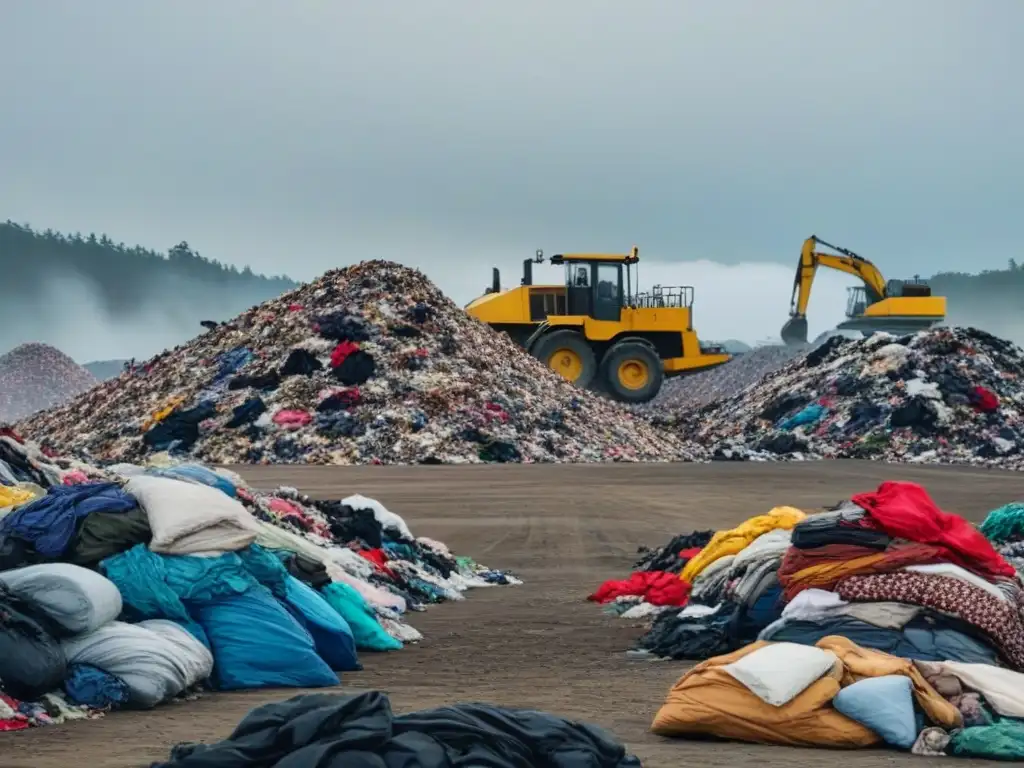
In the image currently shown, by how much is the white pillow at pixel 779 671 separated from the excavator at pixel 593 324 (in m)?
27.2

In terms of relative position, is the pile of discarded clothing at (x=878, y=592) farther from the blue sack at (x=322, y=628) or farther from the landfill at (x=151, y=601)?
the landfill at (x=151, y=601)

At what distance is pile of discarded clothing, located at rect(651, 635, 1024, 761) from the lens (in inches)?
227

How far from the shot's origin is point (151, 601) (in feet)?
23.6

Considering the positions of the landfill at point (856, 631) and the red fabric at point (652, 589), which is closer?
the landfill at point (856, 631)

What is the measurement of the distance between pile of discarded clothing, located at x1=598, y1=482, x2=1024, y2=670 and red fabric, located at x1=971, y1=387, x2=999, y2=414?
21.2m

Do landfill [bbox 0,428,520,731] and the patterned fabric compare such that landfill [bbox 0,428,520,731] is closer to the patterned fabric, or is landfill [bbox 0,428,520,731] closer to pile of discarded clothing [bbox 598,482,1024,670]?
pile of discarded clothing [bbox 598,482,1024,670]

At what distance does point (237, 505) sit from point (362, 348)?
19.5 metres

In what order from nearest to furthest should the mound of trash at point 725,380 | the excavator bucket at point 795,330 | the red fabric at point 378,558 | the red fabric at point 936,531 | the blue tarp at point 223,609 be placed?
the blue tarp at point 223,609 → the red fabric at point 936,531 → the red fabric at point 378,558 → the mound of trash at point 725,380 → the excavator bucket at point 795,330

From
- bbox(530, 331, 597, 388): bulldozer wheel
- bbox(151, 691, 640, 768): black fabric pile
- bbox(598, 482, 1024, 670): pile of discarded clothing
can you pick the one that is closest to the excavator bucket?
bbox(530, 331, 597, 388): bulldozer wheel

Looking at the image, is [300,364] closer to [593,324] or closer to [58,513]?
[593,324]

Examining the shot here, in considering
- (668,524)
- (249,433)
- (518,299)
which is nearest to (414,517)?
(668,524)

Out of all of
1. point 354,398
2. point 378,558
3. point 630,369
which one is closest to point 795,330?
point 630,369

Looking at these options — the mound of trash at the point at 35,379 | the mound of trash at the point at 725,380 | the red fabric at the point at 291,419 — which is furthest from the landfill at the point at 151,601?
the mound of trash at the point at 35,379

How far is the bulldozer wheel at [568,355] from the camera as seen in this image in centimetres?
3319
